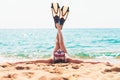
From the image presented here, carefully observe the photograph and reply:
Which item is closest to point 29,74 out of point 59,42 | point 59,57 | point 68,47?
point 59,57

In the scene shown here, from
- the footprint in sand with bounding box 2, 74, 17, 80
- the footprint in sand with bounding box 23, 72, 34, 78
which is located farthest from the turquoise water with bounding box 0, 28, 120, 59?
the footprint in sand with bounding box 2, 74, 17, 80

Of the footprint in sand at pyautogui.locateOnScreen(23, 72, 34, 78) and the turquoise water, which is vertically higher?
the footprint in sand at pyautogui.locateOnScreen(23, 72, 34, 78)

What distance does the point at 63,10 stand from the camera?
7426 mm

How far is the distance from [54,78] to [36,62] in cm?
246

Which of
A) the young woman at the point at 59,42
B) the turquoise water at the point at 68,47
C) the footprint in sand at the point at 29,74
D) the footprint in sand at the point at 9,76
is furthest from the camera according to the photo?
the turquoise water at the point at 68,47

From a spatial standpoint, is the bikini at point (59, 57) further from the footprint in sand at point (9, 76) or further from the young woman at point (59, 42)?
the footprint in sand at point (9, 76)

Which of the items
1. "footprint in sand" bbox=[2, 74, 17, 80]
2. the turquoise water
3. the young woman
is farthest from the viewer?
the turquoise water

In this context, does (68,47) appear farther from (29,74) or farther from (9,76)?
(9,76)

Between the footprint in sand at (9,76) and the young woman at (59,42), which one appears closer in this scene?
the footprint in sand at (9,76)

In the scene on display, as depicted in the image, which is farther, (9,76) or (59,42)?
(59,42)

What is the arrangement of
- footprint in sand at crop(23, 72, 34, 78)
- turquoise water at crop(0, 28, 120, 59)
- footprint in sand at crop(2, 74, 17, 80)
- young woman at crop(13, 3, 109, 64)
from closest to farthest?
1. footprint in sand at crop(2, 74, 17, 80)
2. footprint in sand at crop(23, 72, 34, 78)
3. young woman at crop(13, 3, 109, 64)
4. turquoise water at crop(0, 28, 120, 59)

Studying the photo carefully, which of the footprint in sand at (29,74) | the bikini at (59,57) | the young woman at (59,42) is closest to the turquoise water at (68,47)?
the young woman at (59,42)

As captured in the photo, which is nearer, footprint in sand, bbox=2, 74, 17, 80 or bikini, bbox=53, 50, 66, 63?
footprint in sand, bbox=2, 74, 17, 80

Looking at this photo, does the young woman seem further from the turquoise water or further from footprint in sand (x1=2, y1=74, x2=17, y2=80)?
the turquoise water
